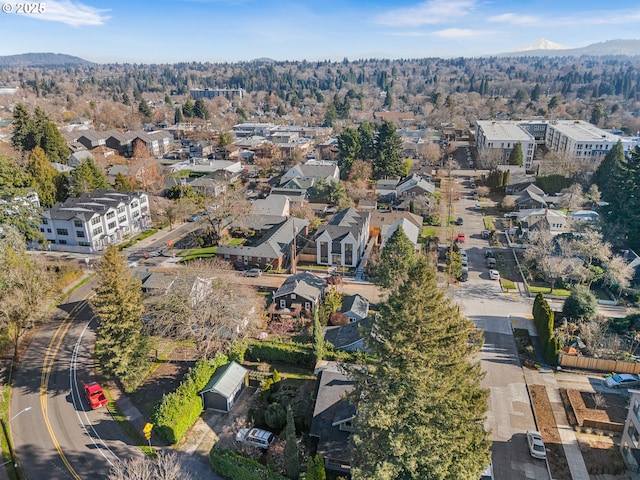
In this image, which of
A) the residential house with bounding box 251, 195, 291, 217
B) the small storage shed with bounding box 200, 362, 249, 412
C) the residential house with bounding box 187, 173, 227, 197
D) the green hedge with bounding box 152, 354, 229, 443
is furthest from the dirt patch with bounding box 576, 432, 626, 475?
the residential house with bounding box 187, 173, 227, 197

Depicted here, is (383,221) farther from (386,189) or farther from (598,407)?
(598,407)

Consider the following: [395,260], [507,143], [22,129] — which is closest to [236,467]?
[395,260]

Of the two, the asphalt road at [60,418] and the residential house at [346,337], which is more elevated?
the residential house at [346,337]

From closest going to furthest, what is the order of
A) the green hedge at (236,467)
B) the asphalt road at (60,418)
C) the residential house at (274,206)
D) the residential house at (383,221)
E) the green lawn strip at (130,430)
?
the green hedge at (236,467) → the asphalt road at (60,418) → the green lawn strip at (130,430) → the residential house at (383,221) → the residential house at (274,206)

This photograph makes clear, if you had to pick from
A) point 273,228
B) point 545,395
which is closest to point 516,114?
point 273,228

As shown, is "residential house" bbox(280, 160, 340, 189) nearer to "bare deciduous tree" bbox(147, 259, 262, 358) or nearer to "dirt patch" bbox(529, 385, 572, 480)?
"bare deciduous tree" bbox(147, 259, 262, 358)

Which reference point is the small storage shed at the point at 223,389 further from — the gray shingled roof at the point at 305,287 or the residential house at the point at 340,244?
the residential house at the point at 340,244

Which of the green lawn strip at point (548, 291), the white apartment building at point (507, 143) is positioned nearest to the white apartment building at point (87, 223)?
the green lawn strip at point (548, 291)
